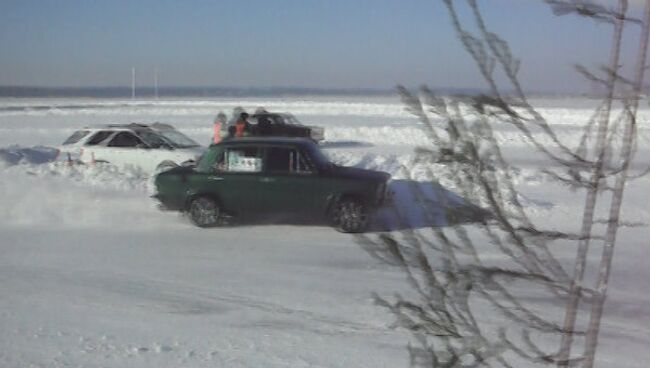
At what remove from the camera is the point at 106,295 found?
7.94m

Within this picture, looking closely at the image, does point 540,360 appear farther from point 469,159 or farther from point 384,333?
point 384,333

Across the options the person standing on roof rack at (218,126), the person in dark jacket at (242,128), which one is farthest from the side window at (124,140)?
the person standing on roof rack at (218,126)

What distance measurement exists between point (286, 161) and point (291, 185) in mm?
450

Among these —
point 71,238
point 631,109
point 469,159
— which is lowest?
point 71,238

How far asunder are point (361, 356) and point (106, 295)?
3.22m

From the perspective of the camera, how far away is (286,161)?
12.0 metres

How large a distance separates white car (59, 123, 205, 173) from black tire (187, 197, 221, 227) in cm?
446

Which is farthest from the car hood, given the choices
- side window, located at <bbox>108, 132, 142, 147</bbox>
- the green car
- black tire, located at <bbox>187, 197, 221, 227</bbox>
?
side window, located at <bbox>108, 132, 142, 147</bbox>

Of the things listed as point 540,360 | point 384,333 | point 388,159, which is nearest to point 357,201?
point 384,333

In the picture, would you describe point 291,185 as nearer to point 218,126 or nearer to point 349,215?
point 349,215

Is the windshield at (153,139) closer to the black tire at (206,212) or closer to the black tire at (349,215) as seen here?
the black tire at (206,212)

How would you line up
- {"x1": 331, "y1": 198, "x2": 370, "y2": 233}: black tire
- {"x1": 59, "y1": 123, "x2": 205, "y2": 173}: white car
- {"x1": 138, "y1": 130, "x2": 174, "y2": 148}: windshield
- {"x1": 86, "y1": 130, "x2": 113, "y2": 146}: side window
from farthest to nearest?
{"x1": 86, "y1": 130, "x2": 113, "y2": 146}: side window
{"x1": 138, "y1": 130, "x2": 174, "y2": 148}: windshield
{"x1": 59, "y1": 123, "x2": 205, "y2": 173}: white car
{"x1": 331, "y1": 198, "x2": 370, "y2": 233}: black tire

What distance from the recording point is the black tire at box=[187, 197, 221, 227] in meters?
12.0

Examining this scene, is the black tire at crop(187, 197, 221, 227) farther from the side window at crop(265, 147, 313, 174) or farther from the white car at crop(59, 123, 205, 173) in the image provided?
the white car at crop(59, 123, 205, 173)
